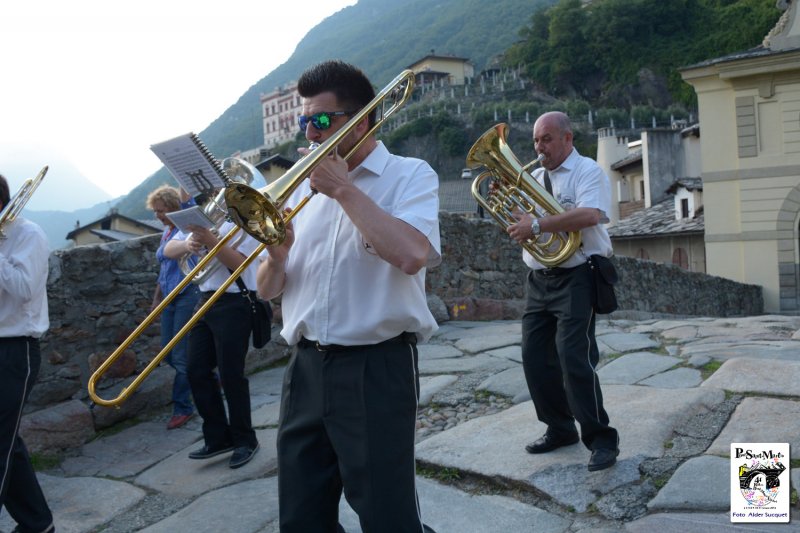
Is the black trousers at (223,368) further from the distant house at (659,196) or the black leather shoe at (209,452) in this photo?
the distant house at (659,196)

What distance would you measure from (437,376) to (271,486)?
2.45m

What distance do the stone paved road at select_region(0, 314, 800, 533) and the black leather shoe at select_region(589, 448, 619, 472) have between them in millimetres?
42

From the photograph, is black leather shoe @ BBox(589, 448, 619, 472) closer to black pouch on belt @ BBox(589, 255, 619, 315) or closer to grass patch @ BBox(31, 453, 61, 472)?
black pouch on belt @ BBox(589, 255, 619, 315)

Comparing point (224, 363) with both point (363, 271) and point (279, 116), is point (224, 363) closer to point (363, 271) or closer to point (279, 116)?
point (363, 271)

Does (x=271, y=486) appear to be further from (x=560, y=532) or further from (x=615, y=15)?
(x=615, y=15)

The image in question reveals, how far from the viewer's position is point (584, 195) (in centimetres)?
411

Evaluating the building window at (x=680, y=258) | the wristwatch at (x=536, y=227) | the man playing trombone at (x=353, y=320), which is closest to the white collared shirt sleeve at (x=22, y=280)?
the man playing trombone at (x=353, y=320)

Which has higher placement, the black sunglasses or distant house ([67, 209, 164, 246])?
the black sunglasses

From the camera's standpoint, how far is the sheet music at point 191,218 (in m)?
3.85

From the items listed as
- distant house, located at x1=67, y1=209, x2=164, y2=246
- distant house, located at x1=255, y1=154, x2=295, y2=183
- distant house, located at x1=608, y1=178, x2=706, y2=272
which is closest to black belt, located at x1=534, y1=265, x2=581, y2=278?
distant house, located at x1=255, y1=154, x2=295, y2=183

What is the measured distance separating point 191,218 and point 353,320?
185 centimetres

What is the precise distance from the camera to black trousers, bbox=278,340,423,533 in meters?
2.27

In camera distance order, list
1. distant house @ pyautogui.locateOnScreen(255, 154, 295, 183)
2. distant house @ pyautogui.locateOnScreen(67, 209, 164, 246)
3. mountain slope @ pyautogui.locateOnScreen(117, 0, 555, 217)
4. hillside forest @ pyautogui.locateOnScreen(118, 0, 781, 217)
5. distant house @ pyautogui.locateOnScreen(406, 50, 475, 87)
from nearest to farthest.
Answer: distant house @ pyautogui.locateOnScreen(255, 154, 295, 183) → distant house @ pyautogui.locateOnScreen(67, 209, 164, 246) → hillside forest @ pyautogui.locateOnScreen(118, 0, 781, 217) → distant house @ pyautogui.locateOnScreen(406, 50, 475, 87) → mountain slope @ pyautogui.locateOnScreen(117, 0, 555, 217)

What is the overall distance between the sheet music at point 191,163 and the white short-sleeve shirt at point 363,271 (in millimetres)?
1038
